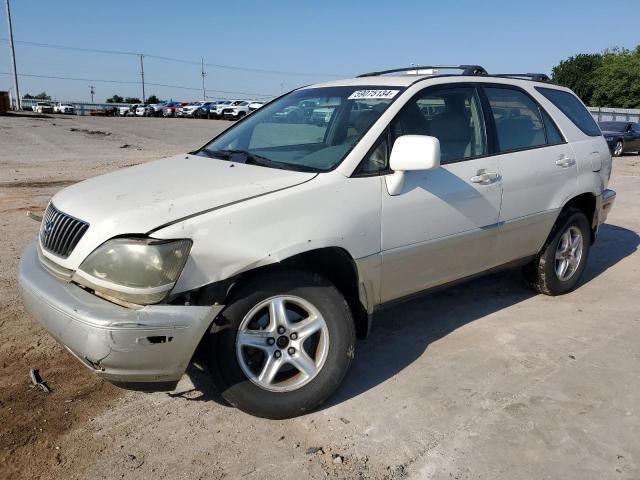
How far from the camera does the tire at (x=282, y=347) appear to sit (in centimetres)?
275

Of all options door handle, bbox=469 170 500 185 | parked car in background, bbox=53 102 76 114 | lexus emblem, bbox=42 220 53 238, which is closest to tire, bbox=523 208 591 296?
door handle, bbox=469 170 500 185

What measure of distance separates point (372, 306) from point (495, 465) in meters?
1.08

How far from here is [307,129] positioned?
13.1 feet

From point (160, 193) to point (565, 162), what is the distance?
3.23 metres

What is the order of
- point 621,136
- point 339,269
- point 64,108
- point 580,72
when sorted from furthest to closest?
point 580,72 → point 64,108 → point 621,136 → point 339,269

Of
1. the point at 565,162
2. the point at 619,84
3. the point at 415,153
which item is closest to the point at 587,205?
the point at 565,162

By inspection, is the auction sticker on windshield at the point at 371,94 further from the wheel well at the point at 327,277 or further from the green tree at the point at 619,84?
the green tree at the point at 619,84

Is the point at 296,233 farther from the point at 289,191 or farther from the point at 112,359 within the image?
the point at 112,359

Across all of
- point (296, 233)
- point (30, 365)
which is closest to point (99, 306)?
point (296, 233)

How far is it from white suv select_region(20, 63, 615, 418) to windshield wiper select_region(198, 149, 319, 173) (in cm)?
2

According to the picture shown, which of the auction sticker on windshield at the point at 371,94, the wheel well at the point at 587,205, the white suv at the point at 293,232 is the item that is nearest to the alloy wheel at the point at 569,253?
the wheel well at the point at 587,205

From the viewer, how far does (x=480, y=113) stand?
13.0ft

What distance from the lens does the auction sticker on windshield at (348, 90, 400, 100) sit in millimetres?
3553

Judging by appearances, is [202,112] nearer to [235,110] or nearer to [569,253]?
[235,110]
